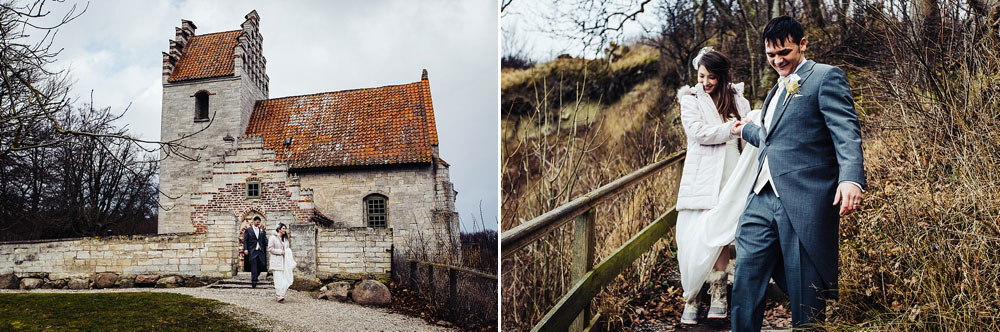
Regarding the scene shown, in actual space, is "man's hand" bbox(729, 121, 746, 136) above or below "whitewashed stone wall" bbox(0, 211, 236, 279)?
above

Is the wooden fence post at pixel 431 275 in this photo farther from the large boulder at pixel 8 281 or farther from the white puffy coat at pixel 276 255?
the large boulder at pixel 8 281

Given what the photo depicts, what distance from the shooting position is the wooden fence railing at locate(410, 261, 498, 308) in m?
3.39

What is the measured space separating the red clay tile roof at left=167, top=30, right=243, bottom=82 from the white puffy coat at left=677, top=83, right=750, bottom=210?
2.27 metres

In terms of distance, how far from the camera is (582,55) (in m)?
3.81

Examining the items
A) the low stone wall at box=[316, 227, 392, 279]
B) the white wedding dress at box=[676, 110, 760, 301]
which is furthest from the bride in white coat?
the white wedding dress at box=[676, 110, 760, 301]

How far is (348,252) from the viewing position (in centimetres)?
319

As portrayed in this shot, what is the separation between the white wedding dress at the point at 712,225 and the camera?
234 cm

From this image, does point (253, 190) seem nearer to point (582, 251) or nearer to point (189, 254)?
point (189, 254)

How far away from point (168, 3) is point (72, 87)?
24.1 inches

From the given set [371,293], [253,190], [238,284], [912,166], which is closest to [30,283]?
[238,284]

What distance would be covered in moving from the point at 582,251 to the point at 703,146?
0.65m

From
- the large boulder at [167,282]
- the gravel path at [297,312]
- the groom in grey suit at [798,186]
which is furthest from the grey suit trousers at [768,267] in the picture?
the large boulder at [167,282]

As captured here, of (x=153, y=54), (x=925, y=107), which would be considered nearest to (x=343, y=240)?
(x=153, y=54)

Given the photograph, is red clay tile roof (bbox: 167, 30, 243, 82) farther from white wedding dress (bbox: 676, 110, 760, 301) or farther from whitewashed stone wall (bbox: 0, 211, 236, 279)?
white wedding dress (bbox: 676, 110, 760, 301)
